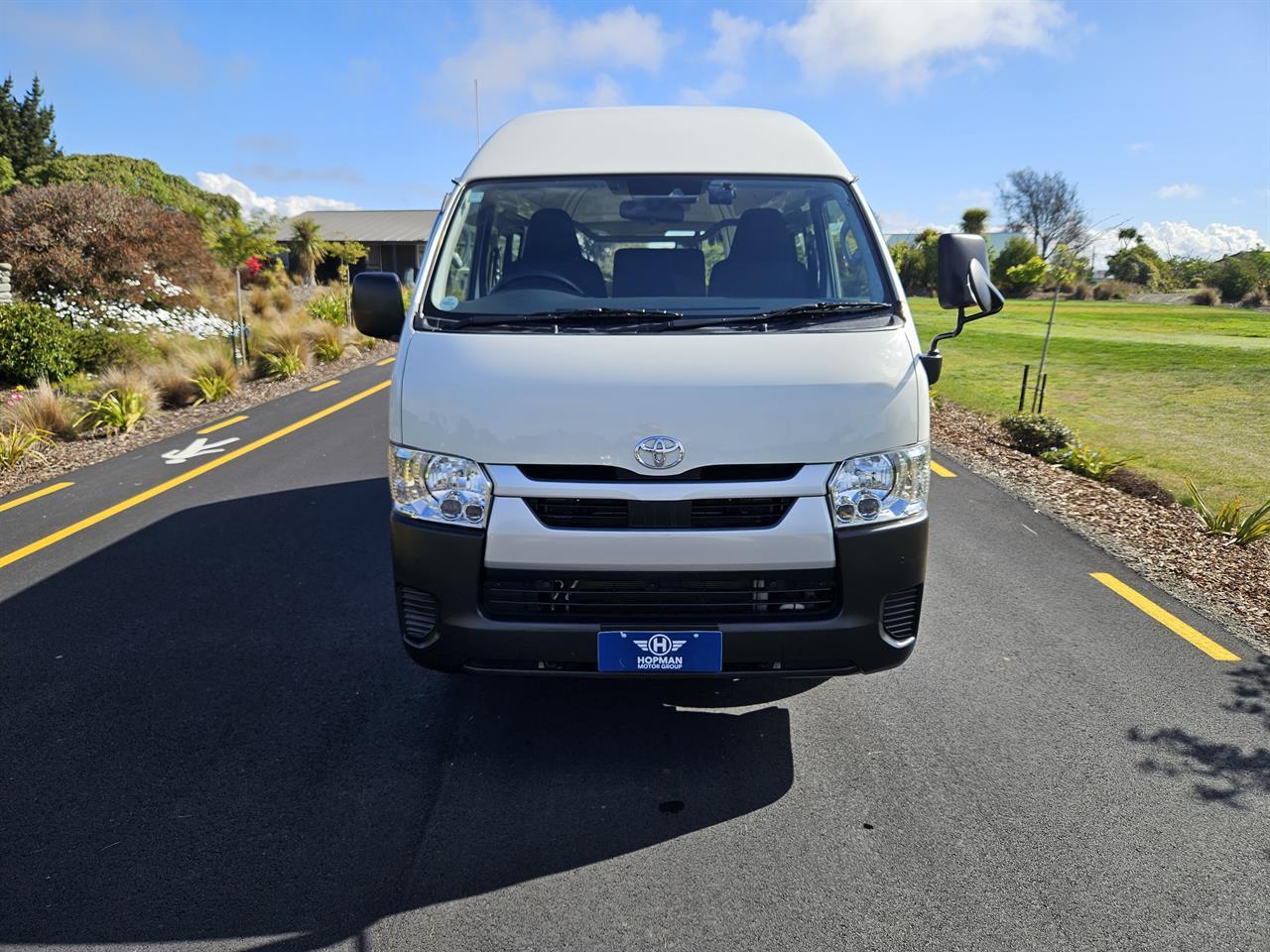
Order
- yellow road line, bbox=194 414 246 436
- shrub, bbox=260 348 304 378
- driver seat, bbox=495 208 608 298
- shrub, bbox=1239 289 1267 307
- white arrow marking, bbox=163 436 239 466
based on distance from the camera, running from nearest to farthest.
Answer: driver seat, bbox=495 208 608 298
white arrow marking, bbox=163 436 239 466
yellow road line, bbox=194 414 246 436
shrub, bbox=260 348 304 378
shrub, bbox=1239 289 1267 307

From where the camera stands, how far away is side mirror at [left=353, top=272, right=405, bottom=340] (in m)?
3.92

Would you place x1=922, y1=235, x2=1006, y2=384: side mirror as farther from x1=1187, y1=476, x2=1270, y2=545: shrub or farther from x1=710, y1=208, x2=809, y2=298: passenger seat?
x1=1187, y1=476, x2=1270, y2=545: shrub

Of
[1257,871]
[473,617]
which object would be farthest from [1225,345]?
[473,617]

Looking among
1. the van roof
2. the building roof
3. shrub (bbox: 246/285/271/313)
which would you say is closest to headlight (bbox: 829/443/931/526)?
the van roof

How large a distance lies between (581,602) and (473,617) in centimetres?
38

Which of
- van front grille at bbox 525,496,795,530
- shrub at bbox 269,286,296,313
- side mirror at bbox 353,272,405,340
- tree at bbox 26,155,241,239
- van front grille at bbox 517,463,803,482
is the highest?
tree at bbox 26,155,241,239

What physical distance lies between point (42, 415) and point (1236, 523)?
10.8 metres

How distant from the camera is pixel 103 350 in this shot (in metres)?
13.9

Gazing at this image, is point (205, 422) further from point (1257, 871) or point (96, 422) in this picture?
point (1257, 871)

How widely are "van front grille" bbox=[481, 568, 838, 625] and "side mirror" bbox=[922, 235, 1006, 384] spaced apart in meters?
1.18

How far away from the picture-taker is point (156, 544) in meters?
6.04

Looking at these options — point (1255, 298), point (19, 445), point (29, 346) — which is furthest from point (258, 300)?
point (1255, 298)

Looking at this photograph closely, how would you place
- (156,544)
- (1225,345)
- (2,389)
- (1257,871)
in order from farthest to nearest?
(1225,345)
(2,389)
(156,544)
(1257,871)

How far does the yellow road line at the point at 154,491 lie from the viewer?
19.5 ft
